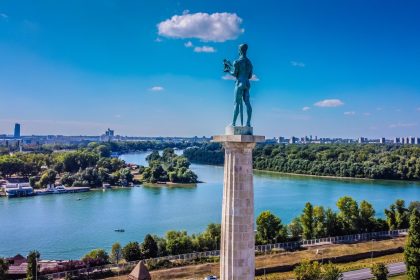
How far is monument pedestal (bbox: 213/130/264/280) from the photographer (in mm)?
6746

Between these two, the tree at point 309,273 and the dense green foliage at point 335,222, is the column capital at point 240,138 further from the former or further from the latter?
the dense green foliage at point 335,222

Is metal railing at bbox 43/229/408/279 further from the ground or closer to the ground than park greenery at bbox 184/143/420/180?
closer to the ground

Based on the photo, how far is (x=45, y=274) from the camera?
24.5 meters

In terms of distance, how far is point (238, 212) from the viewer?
683 cm

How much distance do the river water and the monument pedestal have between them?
28081 mm

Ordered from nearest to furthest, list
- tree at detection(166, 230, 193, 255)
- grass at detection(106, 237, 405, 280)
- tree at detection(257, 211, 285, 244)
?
grass at detection(106, 237, 405, 280)
tree at detection(166, 230, 193, 255)
tree at detection(257, 211, 285, 244)

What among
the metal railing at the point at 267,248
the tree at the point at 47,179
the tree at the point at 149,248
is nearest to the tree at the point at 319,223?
the metal railing at the point at 267,248

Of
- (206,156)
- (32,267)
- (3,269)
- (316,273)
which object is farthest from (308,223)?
(206,156)

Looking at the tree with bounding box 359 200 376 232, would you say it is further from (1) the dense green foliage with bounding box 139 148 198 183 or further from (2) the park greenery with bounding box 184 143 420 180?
(1) the dense green foliage with bounding box 139 148 198 183

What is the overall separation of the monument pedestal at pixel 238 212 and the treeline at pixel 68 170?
229ft

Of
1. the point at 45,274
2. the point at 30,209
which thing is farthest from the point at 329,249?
the point at 30,209

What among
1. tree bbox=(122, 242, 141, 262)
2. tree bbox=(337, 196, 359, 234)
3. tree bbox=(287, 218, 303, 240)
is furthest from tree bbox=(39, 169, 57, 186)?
tree bbox=(337, 196, 359, 234)

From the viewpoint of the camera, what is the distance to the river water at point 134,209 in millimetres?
37000

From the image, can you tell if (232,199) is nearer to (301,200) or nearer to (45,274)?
(45,274)
